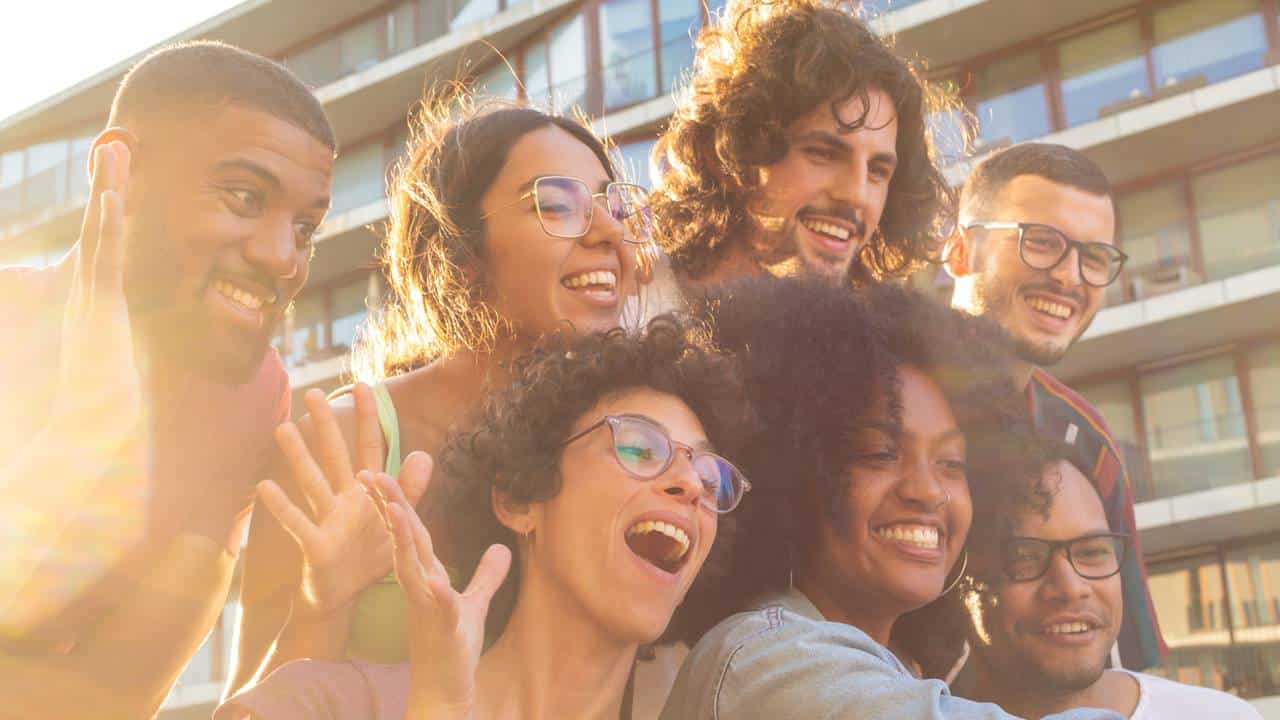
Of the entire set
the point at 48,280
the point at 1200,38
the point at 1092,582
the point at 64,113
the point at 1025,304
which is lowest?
the point at 1092,582

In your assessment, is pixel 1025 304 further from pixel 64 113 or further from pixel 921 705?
pixel 64 113

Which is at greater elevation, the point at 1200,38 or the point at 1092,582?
the point at 1200,38

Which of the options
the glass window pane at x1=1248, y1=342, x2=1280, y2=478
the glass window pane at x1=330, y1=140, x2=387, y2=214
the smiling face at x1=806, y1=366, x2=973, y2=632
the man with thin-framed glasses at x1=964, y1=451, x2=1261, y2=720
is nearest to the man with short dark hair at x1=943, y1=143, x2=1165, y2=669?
the man with thin-framed glasses at x1=964, y1=451, x2=1261, y2=720

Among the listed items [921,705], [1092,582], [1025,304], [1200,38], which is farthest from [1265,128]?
[921,705]

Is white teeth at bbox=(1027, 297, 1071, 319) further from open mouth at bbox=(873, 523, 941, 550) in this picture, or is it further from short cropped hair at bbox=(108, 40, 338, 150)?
short cropped hair at bbox=(108, 40, 338, 150)

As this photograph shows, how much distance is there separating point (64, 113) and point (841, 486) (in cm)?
228

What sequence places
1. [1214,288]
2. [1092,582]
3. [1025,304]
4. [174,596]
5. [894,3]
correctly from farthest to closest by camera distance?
[894,3], [1214,288], [1025,304], [1092,582], [174,596]

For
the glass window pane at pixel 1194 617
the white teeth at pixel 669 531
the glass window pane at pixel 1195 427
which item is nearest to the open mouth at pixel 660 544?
the white teeth at pixel 669 531

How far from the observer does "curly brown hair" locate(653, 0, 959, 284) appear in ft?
10.6

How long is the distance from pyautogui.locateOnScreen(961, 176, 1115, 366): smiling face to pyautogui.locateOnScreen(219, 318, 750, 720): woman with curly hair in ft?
4.24

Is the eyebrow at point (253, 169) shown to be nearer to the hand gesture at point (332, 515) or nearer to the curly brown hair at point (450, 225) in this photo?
the hand gesture at point (332, 515)

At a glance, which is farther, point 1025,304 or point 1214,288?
point 1214,288

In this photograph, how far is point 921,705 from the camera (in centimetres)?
168

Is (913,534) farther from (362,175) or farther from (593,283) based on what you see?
(362,175)
